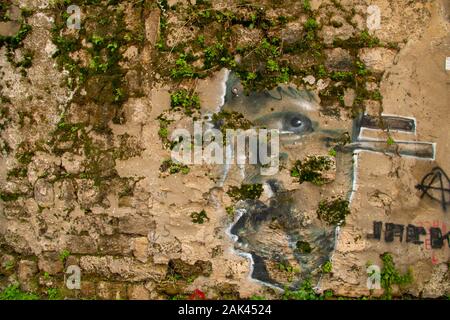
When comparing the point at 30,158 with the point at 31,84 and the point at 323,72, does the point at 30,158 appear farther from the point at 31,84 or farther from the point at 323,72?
the point at 323,72

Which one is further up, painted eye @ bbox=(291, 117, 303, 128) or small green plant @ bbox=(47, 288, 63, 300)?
painted eye @ bbox=(291, 117, 303, 128)

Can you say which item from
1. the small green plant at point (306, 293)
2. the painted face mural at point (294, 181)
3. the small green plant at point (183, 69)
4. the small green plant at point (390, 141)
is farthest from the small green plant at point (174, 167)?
the small green plant at point (390, 141)

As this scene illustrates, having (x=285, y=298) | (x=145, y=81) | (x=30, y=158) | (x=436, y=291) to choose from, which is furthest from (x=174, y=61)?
(x=436, y=291)

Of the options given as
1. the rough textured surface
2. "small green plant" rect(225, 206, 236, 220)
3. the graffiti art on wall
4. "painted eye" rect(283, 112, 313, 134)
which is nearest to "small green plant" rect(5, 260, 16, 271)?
the rough textured surface

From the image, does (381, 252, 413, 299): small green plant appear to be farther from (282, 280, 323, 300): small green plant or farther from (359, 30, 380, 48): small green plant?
(359, 30, 380, 48): small green plant

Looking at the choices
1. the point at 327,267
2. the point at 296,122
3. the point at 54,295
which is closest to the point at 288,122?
the point at 296,122

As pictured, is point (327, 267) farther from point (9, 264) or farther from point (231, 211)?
point (9, 264)

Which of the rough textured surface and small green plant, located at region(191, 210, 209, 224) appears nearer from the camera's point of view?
the rough textured surface
